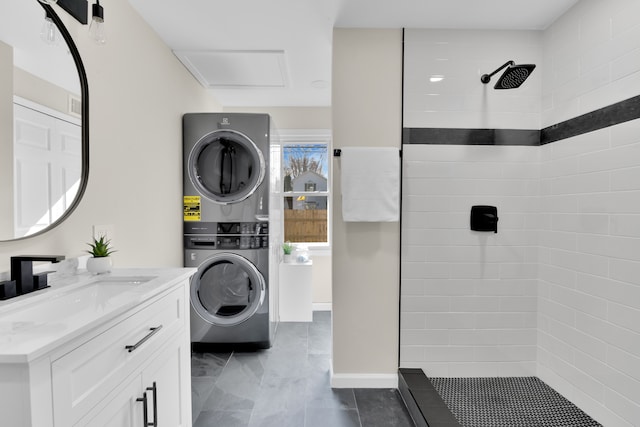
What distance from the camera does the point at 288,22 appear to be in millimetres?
1975

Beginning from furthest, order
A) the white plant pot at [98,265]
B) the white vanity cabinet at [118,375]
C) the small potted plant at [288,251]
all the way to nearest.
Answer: the small potted plant at [288,251]
the white plant pot at [98,265]
the white vanity cabinet at [118,375]

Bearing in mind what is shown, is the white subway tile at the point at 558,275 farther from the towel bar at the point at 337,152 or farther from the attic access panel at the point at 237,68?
the attic access panel at the point at 237,68

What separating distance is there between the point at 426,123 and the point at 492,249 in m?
0.92

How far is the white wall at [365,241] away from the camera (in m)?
2.03

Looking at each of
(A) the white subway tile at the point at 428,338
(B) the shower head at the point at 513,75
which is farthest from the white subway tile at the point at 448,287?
(B) the shower head at the point at 513,75

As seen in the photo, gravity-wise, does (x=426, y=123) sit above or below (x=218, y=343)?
above

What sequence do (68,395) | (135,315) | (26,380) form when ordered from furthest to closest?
(135,315)
(68,395)
(26,380)

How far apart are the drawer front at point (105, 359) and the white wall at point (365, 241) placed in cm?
113

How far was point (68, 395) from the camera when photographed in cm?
76

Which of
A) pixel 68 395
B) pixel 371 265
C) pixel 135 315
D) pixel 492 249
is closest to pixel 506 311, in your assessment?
pixel 492 249

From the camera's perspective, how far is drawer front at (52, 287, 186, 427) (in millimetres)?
750

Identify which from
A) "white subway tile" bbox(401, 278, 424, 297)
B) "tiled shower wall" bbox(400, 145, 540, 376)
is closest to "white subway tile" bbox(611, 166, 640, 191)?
"tiled shower wall" bbox(400, 145, 540, 376)

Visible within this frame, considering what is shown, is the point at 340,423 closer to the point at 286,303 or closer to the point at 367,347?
the point at 367,347

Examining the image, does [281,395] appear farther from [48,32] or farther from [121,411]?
[48,32]
